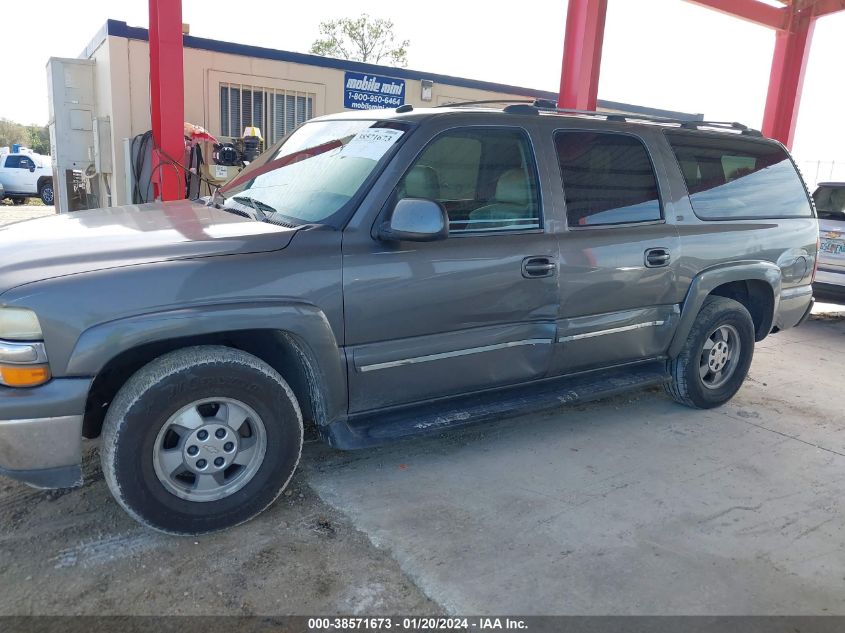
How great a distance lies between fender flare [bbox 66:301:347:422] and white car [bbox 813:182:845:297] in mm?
6701

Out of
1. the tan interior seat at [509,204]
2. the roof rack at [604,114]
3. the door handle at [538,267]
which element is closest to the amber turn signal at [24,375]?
the tan interior seat at [509,204]

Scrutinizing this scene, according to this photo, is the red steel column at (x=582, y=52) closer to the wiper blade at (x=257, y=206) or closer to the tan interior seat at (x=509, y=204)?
the tan interior seat at (x=509, y=204)

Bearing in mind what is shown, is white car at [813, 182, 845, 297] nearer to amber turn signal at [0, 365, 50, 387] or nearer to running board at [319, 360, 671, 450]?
running board at [319, 360, 671, 450]

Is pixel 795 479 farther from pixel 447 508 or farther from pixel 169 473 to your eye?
pixel 169 473

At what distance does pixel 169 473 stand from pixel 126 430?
0.94ft

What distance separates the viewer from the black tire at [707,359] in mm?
4363

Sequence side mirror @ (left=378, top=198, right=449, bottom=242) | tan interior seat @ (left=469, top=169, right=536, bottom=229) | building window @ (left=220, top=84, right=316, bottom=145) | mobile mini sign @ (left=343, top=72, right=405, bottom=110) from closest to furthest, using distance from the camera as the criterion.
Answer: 1. side mirror @ (left=378, top=198, right=449, bottom=242)
2. tan interior seat @ (left=469, top=169, right=536, bottom=229)
3. building window @ (left=220, top=84, right=316, bottom=145)
4. mobile mini sign @ (left=343, top=72, right=405, bottom=110)

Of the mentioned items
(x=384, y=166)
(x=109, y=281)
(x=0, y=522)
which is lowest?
(x=0, y=522)

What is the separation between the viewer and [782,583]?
8.85 ft

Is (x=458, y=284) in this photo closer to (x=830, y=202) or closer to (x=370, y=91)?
(x=830, y=202)

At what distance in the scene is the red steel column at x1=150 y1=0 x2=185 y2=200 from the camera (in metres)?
6.64

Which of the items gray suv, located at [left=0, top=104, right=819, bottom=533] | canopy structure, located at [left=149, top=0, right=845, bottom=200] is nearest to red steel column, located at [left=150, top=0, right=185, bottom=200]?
canopy structure, located at [left=149, top=0, right=845, bottom=200]

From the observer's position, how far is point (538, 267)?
11.3ft

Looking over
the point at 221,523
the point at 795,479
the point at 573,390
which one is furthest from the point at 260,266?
the point at 795,479
